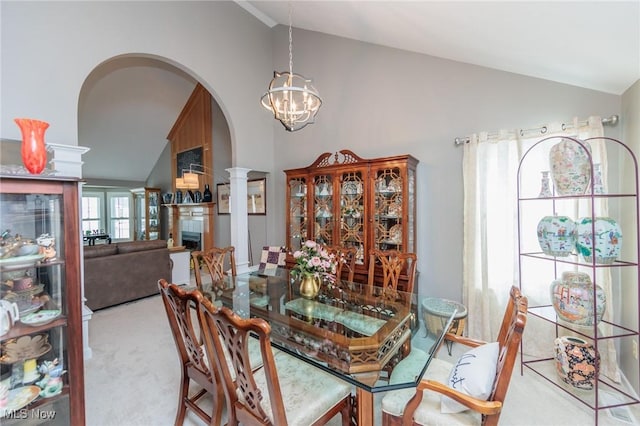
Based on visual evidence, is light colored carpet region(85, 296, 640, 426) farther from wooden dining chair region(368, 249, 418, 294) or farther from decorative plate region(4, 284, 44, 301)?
decorative plate region(4, 284, 44, 301)

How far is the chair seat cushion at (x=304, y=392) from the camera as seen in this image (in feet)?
4.47

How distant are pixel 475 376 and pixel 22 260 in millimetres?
2467

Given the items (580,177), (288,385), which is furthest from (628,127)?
(288,385)

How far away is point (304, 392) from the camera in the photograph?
4.87ft

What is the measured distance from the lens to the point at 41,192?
1.55 meters

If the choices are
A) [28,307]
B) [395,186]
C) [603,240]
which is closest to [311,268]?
[395,186]

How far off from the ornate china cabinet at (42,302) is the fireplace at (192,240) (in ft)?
15.7

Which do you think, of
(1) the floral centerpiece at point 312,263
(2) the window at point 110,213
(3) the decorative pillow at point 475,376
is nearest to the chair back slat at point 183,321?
(1) the floral centerpiece at point 312,263

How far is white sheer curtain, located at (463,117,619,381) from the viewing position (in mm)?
2566

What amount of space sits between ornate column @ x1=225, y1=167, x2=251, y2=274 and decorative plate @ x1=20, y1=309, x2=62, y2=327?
8.16 feet

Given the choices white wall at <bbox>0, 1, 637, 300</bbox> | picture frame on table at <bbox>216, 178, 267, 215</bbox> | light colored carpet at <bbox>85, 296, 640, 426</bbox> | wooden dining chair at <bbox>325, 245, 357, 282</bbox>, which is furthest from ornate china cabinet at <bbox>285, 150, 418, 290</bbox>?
light colored carpet at <bbox>85, 296, 640, 426</bbox>

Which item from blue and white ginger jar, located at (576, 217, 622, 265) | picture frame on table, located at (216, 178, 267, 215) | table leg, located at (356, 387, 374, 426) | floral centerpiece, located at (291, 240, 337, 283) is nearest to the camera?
table leg, located at (356, 387, 374, 426)

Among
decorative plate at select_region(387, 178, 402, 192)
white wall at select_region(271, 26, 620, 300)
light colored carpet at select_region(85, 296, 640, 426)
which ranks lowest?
light colored carpet at select_region(85, 296, 640, 426)

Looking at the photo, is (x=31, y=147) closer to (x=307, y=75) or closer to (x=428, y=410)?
(x=428, y=410)
